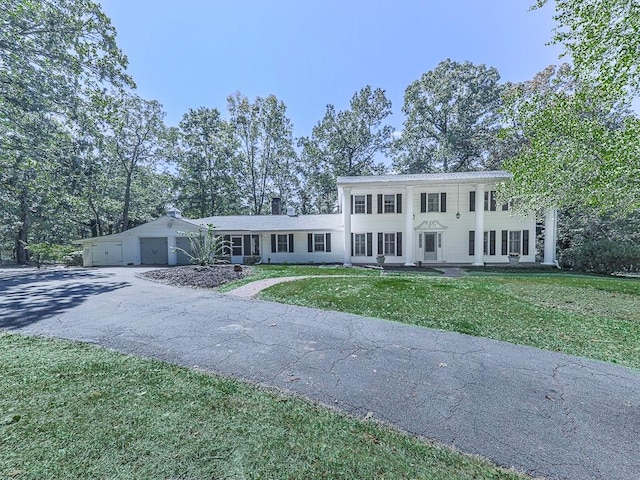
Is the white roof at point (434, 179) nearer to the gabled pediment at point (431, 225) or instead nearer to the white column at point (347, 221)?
the white column at point (347, 221)

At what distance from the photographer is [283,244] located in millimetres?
19484

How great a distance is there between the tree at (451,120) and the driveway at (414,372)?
26597 millimetres

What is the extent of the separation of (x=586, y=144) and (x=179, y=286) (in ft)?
48.8

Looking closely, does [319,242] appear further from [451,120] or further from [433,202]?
[451,120]

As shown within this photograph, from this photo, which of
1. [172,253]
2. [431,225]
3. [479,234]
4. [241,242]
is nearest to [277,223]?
[241,242]

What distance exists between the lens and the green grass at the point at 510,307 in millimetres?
5031

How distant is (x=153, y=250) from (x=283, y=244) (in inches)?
372

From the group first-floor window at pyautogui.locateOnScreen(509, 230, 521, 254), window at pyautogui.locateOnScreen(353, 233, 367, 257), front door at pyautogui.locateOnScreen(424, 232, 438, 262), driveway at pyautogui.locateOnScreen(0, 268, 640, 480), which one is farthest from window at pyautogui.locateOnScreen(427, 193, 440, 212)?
driveway at pyautogui.locateOnScreen(0, 268, 640, 480)

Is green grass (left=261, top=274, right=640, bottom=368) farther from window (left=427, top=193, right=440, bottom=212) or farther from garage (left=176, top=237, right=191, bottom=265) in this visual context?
garage (left=176, top=237, right=191, bottom=265)

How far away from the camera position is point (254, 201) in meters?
33.7

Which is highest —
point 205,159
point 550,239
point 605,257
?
point 205,159

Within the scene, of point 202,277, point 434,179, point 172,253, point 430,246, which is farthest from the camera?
point 172,253

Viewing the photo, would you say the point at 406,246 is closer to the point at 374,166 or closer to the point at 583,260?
the point at 583,260

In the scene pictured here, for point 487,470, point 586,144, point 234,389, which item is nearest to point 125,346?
point 234,389
